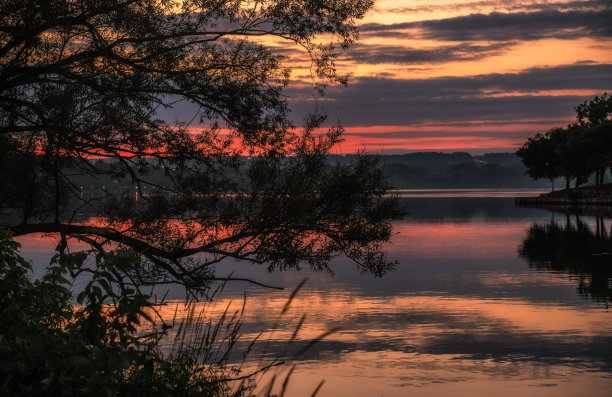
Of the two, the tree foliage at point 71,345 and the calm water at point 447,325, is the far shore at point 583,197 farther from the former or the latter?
the tree foliage at point 71,345

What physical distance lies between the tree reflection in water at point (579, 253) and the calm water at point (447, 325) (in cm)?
18

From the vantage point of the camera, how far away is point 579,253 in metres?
59.8

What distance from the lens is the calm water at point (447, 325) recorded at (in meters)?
22.4

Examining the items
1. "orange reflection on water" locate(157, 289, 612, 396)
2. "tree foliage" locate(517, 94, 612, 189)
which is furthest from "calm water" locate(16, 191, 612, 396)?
"tree foliage" locate(517, 94, 612, 189)

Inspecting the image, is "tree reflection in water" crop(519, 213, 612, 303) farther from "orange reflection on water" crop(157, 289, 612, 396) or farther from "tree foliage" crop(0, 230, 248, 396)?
"tree foliage" crop(0, 230, 248, 396)

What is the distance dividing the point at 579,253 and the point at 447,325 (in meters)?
32.5

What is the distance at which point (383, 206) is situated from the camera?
63.9ft

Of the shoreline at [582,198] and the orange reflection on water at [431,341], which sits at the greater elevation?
the shoreline at [582,198]

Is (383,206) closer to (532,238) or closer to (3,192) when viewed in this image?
(3,192)

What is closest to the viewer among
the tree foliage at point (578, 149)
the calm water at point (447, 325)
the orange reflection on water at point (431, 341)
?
the orange reflection on water at point (431, 341)

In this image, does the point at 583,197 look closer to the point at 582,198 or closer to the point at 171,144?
the point at 582,198

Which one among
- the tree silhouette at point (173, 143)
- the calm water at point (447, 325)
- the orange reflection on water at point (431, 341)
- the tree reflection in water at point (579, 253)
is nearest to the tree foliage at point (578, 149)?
the tree reflection in water at point (579, 253)

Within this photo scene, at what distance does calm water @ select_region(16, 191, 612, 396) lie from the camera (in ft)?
73.5

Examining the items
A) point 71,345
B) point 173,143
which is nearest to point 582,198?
point 173,143
